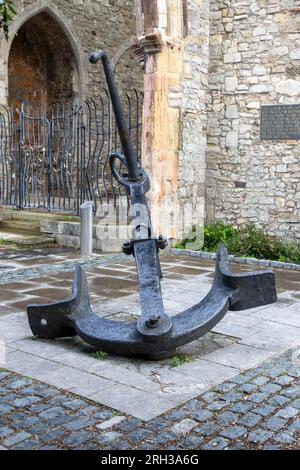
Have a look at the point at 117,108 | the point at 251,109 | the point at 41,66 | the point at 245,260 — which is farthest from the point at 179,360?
the point at 41,66

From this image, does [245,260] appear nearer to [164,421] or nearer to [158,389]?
[158,389]

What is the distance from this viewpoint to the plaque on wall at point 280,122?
26.4 feet

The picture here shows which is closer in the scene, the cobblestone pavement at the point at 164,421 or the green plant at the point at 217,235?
the cobblestone pavement at the point at 164,421

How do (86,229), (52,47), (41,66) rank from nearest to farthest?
(86,229) < (52,47) < (41,66)

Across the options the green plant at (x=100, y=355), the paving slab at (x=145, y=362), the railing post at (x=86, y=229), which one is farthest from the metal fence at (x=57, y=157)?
the green plant at (x=100, y=355)

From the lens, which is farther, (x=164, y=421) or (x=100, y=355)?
(x=100, y=355)

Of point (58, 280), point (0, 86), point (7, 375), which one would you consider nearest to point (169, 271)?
point (58, 280)

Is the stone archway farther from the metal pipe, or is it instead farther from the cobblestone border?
the metal pipe

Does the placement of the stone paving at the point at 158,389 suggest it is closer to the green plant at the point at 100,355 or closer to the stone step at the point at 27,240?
the green plant at the point at 100,355

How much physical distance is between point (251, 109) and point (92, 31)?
23.9 ft

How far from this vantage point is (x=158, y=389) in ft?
10.3

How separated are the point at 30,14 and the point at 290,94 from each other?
23.5 ft

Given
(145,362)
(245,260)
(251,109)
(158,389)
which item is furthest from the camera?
(251,109)

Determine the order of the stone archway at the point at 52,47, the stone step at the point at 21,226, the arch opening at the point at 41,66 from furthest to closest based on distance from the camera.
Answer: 1. the arch opening at the point at 41,66
2. the stone archway at the point at 52,47
3. the stone step at the point at 21,226
